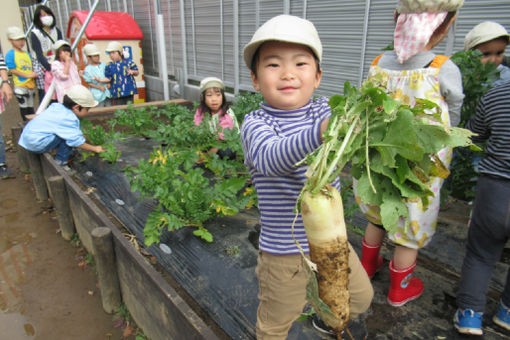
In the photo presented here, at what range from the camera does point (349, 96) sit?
1173mm

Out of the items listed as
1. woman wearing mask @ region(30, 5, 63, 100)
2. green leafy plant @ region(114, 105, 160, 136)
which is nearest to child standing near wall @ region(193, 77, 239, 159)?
green leafy plant @ region(114, 105, 160, 136)

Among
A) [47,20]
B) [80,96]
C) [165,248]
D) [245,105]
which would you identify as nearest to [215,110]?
[245,105]

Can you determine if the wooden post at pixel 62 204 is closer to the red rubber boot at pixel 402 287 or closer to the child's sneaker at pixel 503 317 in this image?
the red rubber boot at pixel 402 287

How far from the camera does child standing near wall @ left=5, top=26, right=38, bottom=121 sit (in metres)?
6.16

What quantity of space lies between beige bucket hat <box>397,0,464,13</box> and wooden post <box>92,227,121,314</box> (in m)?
2.56

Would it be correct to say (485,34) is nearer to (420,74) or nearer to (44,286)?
(420,74)

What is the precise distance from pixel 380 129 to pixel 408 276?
1.46 metres

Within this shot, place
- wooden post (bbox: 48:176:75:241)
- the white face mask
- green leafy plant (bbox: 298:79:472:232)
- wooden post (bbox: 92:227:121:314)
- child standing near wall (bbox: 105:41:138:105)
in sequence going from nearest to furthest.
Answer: green leafy plant (bbox: 298:79:472:232) → wooden post (bbox: 92:227:121:314) → wooden post (bbox: 48:176:75:241) → the white face mask → child standing near wall (bbox: 105:41:138:105)

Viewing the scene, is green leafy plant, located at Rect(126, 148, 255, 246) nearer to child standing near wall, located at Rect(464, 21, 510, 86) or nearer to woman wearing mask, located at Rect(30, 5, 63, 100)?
child standing near wall, located at Rect(464, 21, 510, 86)

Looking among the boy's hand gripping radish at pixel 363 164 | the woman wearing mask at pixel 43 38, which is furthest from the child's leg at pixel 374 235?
the woman wearing mask at pixel 43 38

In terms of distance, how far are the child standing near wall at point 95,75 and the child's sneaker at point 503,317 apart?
→ 755 centimetres

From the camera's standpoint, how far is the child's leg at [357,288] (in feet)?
5.55

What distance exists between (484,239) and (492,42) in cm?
226

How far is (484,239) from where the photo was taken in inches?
76.0
